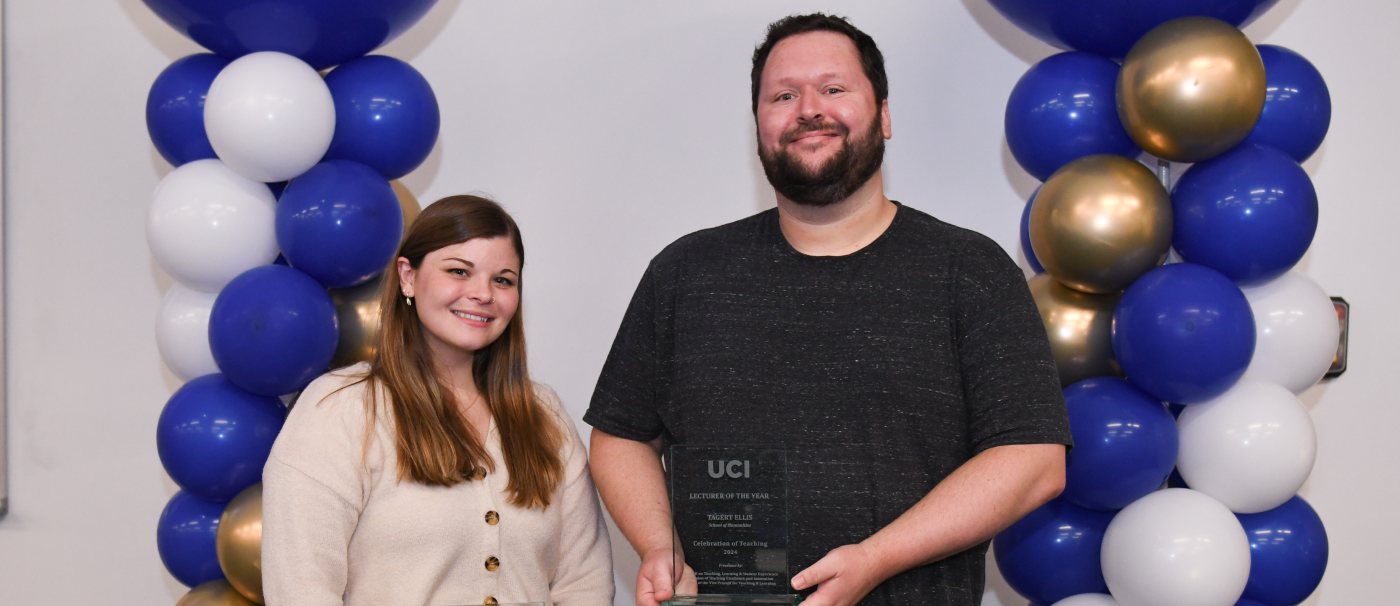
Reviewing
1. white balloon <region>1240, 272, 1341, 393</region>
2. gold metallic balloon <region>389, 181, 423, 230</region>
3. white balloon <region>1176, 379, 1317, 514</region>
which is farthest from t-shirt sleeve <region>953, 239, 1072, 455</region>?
gold metallic balloon <region>389, 181, 423, 230</region>

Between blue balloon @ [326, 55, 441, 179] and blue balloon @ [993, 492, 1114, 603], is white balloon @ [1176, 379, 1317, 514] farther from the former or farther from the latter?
blue balloon @ [326, 55, 441, 179]

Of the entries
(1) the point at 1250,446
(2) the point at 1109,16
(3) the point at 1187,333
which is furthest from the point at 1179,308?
(2) the point at 1109,16

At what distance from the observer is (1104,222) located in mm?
2096

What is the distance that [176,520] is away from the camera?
7.57 feet

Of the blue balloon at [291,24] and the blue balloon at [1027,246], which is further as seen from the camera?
the blue balloon at [1027,246]

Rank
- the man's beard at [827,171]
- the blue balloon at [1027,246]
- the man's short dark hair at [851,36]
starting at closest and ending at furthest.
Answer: the man's beard at [827,171] < the man's short dark hair at [851,36] < the blue balloon at [1027,246]

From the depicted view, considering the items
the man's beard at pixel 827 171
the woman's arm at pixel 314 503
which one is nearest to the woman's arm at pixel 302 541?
the woman's arm at pixel 314 503

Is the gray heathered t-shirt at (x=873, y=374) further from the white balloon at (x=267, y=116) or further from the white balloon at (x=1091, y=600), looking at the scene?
the white balloon at (x=267, y=116)

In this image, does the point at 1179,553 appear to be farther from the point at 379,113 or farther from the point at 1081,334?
the point at 379,113

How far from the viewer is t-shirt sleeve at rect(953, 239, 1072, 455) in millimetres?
1684

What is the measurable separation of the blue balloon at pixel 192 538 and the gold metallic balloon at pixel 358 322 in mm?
427

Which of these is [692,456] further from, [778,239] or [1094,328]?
[1094,328]

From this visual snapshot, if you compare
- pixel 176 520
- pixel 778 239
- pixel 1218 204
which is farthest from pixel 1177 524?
pixel 176 520

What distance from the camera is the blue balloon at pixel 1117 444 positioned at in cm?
207
